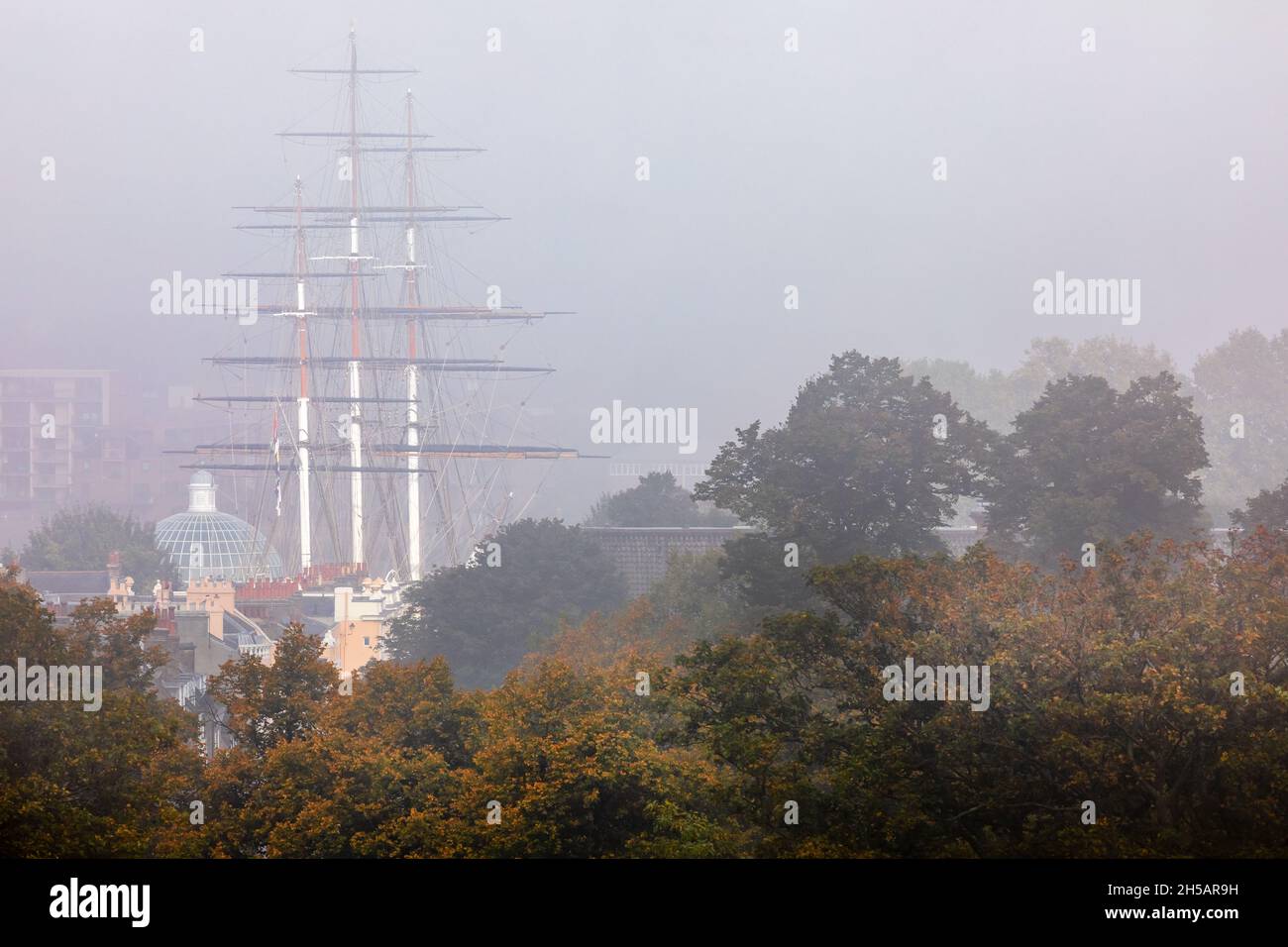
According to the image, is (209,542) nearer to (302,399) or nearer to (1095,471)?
(302,399)

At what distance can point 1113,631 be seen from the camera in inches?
694

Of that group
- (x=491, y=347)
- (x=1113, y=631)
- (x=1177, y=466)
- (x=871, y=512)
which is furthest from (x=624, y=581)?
(x=1113, y=631)

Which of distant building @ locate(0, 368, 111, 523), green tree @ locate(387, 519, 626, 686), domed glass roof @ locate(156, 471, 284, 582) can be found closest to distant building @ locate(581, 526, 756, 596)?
green tree @ locate(387, 519, 626, 686)

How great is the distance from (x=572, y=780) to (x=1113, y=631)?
6.76 metres

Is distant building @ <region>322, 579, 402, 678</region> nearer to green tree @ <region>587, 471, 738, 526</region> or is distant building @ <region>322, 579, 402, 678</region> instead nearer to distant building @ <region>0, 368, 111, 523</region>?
green tree @ <region>587, 471, 738, 526</region>

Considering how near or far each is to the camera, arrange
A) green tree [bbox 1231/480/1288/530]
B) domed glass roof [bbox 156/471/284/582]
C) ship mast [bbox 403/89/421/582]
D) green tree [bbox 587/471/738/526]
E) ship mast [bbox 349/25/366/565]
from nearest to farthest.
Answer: green tree [bbox 1231/480/1288/530]
green tree [bbox 587/471/738/526]
domed glass roof [bbox 156/471/284/582]
ship mast [bbox 349/25/366/565]
ship mast [bbox 403/89/421/582]

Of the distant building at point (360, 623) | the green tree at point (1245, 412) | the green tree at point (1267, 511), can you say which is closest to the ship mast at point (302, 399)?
the distant building at point (360, 623)

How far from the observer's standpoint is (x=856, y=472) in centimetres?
2989

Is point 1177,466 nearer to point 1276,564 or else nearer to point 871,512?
point 871,512

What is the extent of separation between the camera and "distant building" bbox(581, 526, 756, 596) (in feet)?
139

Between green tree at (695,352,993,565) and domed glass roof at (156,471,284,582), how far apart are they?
76.2 feet

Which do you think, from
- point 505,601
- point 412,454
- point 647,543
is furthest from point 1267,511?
point 412,454

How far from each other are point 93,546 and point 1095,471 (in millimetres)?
32499

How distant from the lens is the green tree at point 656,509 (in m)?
46.5
